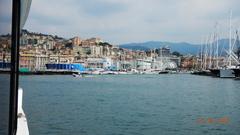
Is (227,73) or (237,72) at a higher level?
(237,72)

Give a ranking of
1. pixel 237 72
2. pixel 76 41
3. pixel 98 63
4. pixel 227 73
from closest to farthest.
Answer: pixel 237 72 → pixel 227 73 → pixel 98 63 → pixel 76 41

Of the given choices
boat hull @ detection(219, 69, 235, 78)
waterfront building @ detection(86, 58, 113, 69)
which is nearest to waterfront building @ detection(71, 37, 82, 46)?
waterfront building @ detection(86, 58, 113, 69)

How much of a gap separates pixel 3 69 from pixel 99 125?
1186cm

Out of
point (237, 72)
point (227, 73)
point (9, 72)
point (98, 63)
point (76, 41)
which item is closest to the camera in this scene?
point (9, 72)

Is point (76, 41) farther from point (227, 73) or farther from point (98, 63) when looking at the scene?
point (227, 73)

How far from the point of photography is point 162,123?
544 inches

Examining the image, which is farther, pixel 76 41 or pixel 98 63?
pixel 76 41

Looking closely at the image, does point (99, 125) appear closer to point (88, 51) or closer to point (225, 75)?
point (225, 75)

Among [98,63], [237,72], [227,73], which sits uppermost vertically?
[98,63]

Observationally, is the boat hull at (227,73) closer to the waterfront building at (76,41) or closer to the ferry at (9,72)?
the ferry at (9,72)

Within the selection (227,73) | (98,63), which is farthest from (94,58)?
(227,73)

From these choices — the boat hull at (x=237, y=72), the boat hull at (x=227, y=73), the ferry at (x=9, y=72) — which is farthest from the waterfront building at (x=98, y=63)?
the ferry at (x=9, y=72)

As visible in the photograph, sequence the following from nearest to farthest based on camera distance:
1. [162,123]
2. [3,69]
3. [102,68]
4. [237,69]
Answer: [3,69], [162,123], [237,69], [102,68]

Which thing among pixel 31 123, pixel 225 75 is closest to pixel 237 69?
pixel 225 75
